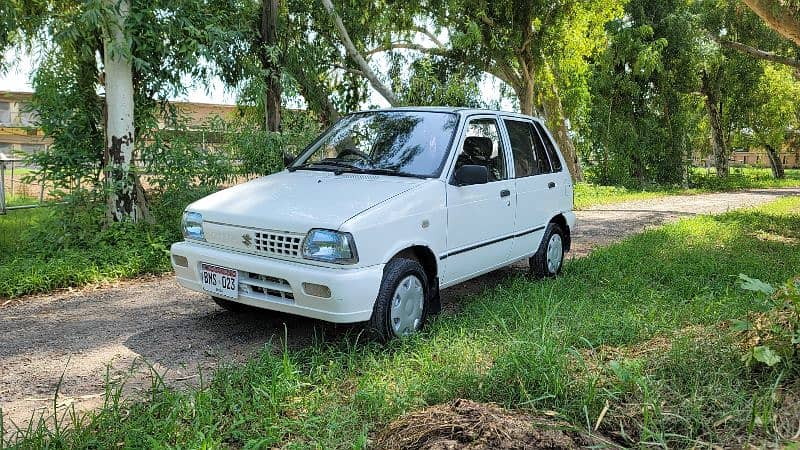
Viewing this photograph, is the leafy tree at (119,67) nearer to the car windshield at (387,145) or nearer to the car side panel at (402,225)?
the car windshield at (387,145)

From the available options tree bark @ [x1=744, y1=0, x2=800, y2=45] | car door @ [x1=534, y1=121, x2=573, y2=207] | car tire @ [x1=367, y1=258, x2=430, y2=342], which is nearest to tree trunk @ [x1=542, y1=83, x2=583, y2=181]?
tree bark @ [x1=744, y1=0, x2=800, y2=45]

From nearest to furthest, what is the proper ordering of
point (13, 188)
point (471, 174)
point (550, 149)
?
point (471, 174), point (550, 149), point (13, 188)

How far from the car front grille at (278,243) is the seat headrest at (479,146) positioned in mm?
1881

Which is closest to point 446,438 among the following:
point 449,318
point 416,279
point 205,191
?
point 416,279

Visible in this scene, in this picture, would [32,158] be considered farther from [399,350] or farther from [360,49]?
[360,49]

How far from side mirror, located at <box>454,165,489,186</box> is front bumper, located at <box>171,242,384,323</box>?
1.12 meters

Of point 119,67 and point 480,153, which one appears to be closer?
point 480,153

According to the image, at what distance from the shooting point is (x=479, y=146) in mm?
5477

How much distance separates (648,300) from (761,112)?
1068 inches

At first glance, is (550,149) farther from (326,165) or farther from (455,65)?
(455,65)

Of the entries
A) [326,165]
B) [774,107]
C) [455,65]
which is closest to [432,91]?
[455,65]

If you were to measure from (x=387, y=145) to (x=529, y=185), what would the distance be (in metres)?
1.66

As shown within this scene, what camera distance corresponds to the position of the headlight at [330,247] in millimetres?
3957

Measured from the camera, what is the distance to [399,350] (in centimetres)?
416
